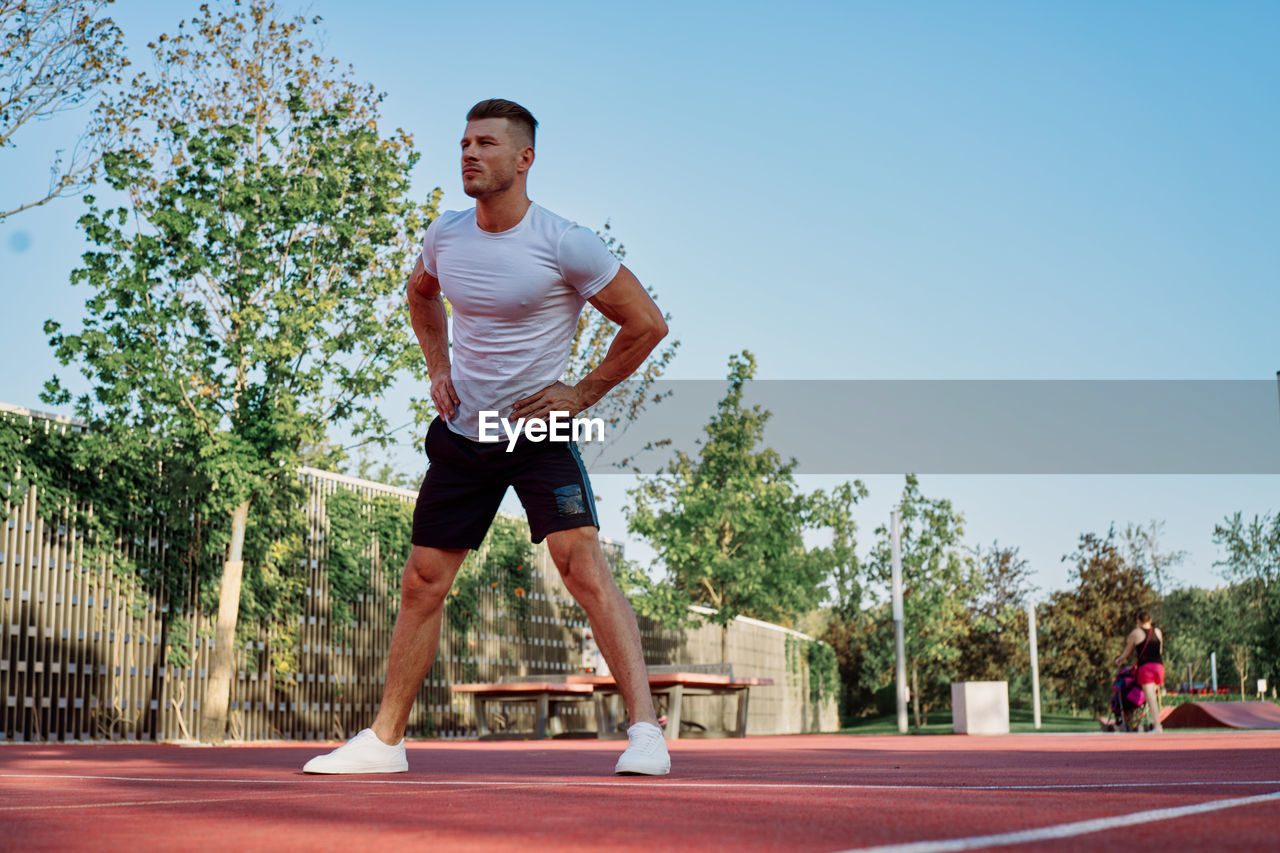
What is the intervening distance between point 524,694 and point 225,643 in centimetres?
409

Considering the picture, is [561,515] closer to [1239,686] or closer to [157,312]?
[157,312]

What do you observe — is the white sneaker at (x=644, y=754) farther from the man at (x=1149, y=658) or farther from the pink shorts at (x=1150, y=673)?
the pink shorts at (x=1150, y=673)

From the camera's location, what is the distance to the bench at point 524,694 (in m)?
13.9

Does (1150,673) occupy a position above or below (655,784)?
Result: below

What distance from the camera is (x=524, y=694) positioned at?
1495 centimetres

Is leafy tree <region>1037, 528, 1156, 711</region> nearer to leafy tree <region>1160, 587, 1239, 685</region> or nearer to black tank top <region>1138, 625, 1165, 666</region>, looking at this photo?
leafy tree <region>1160, 587, 1239, 685</region>

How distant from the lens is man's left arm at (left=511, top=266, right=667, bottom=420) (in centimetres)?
377

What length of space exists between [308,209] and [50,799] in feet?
32.3

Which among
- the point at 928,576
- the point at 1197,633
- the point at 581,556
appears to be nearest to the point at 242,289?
the point at 581,556

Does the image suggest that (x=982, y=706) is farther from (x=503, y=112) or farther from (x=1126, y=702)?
(x=503, y=112)

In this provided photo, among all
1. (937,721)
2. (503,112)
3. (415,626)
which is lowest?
(937,721)

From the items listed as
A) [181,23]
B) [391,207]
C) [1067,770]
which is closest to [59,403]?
[391,207]

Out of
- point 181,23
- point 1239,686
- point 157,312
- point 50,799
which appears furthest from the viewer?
point 1239,686

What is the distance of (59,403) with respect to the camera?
1114cm
